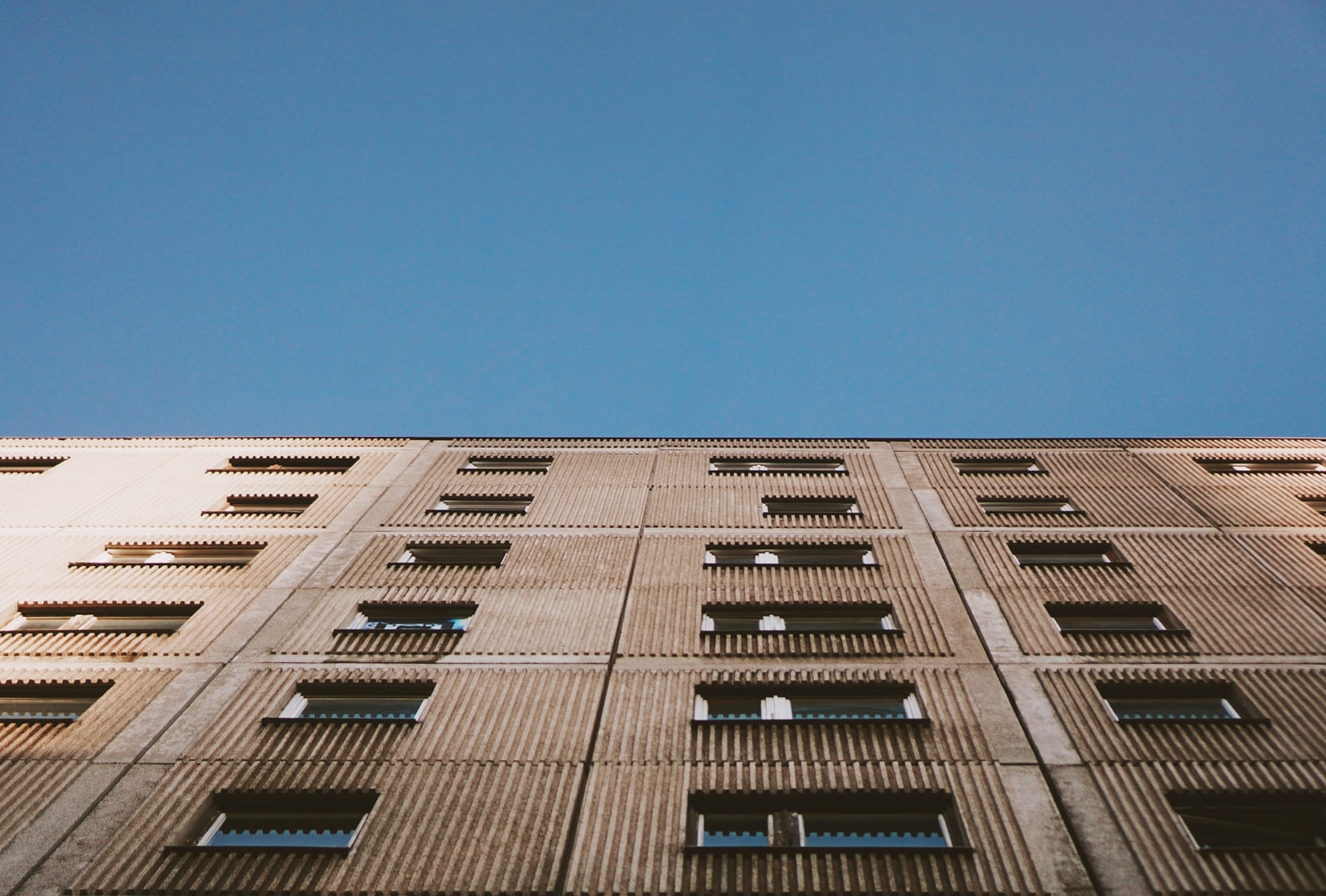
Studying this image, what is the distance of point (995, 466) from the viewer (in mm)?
26266

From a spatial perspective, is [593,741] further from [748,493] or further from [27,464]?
[27,464]

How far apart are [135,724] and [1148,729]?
15379 mm

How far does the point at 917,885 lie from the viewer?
36.6 feet

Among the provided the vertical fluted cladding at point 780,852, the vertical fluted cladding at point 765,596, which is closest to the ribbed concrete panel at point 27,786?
the vertical fluted cladding at point 780,852

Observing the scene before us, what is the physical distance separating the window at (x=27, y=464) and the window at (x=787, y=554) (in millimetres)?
19515

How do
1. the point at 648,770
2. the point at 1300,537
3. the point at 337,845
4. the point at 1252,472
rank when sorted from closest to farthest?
the point at 337,845, the point at 648,770, the point at 1300,537, the point at 1252,472

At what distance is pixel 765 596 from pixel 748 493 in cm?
581

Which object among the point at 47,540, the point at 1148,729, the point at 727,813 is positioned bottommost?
the point at 727,813

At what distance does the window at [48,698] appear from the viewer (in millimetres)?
15352

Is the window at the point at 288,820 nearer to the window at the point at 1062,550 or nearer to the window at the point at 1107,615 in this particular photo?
the window at the point at 1107,615

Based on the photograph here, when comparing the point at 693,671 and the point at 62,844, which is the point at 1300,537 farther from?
the point at 62,844

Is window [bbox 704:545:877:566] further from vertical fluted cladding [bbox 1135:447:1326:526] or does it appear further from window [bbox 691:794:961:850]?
vertical fluted cladding [bbox 1135:447:1326:526]

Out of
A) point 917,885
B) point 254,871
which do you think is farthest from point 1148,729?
point 254,871

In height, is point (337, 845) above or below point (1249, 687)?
below
